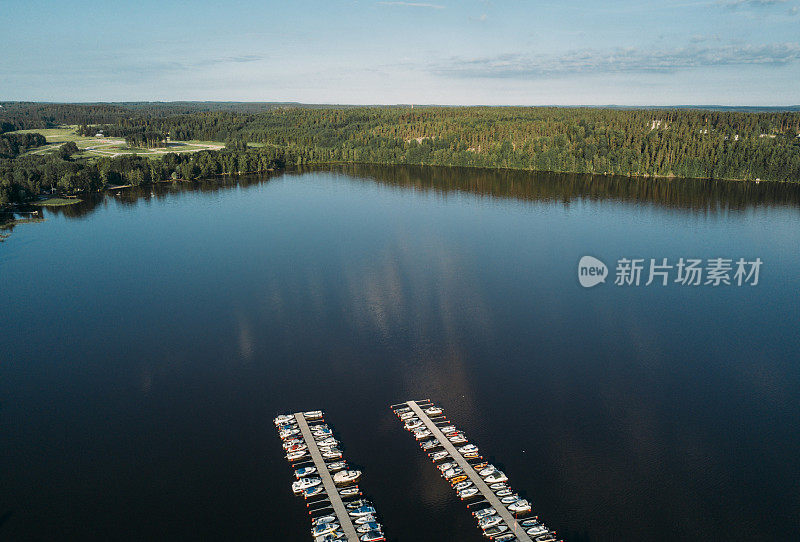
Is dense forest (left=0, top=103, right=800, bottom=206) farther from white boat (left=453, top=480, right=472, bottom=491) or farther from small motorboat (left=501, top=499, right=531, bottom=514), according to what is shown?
small motorboat (left=501, top=499, right=531, bottom=514)

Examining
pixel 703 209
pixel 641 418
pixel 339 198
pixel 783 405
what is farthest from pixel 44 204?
pixel 703 209

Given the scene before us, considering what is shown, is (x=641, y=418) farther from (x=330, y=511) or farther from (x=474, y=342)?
(x=330, y=511)

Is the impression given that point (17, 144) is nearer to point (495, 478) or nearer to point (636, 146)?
point (495, 478)

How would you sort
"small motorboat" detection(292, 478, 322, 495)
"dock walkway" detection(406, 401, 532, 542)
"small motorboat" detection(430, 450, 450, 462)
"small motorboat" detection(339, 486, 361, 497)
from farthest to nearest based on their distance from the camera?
"small motorboat" detection(430, 450, 450, 462) → "small motorboat" detection(292, 478, 322, 495) → "small motorboat" detection(339, 486, 361, 497) → "dock walkway" detection(406, 401, 532, 542)

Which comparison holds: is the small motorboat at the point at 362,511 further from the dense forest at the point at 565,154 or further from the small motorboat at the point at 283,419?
the dense forest at the point at 565,154

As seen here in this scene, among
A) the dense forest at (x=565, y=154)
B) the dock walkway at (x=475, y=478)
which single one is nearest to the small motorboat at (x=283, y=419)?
the dock walkway at (x=475, y=478)

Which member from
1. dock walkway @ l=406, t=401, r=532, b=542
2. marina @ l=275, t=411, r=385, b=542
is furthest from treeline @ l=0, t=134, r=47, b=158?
dock walkway @ l=406, t=401, r=532, b=542

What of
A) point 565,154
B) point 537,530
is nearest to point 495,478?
point 537,530
